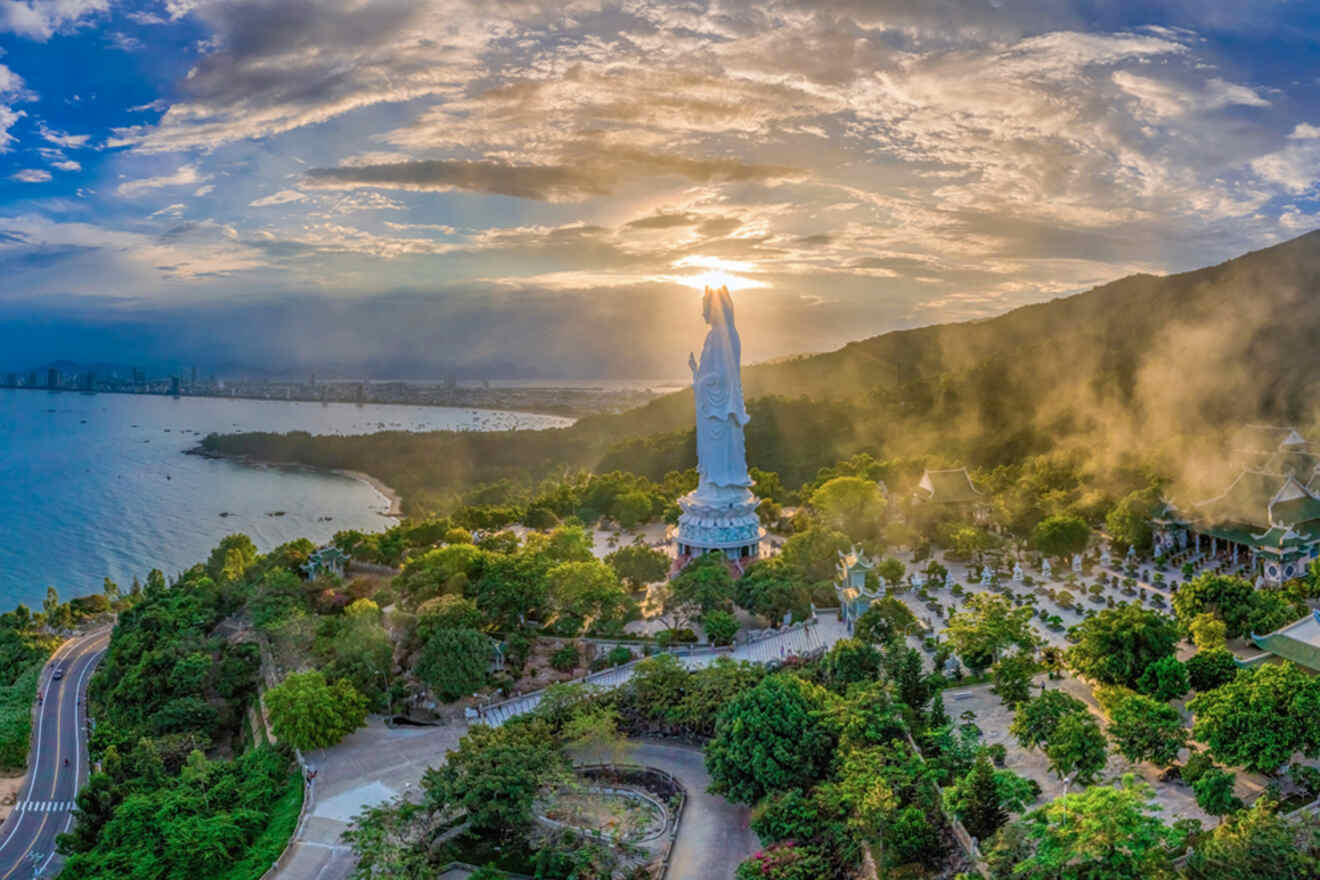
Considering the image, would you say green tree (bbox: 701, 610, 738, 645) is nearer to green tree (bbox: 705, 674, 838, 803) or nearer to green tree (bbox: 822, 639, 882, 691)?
green tree (bbox: 822, 639, 882, 691)

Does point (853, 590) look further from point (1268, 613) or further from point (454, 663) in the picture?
point (454, 663)

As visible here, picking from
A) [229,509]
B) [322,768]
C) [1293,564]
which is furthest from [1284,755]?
[229,509]

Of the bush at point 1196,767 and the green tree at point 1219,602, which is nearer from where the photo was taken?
the bush at point 1196,767

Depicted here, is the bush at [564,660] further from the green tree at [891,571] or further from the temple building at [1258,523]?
the temple building at [1258,523]

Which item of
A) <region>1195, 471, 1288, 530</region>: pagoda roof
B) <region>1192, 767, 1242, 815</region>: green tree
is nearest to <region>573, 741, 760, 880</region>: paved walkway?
<region>1192, 767, 1242, 815</region>: green tree

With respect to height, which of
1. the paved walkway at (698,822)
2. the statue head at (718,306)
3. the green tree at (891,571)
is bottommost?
the paved walkway at (698,822)

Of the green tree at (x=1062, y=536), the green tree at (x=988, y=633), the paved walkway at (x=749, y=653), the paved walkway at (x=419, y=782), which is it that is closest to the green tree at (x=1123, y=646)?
the green tree at (x=988, y=633)
